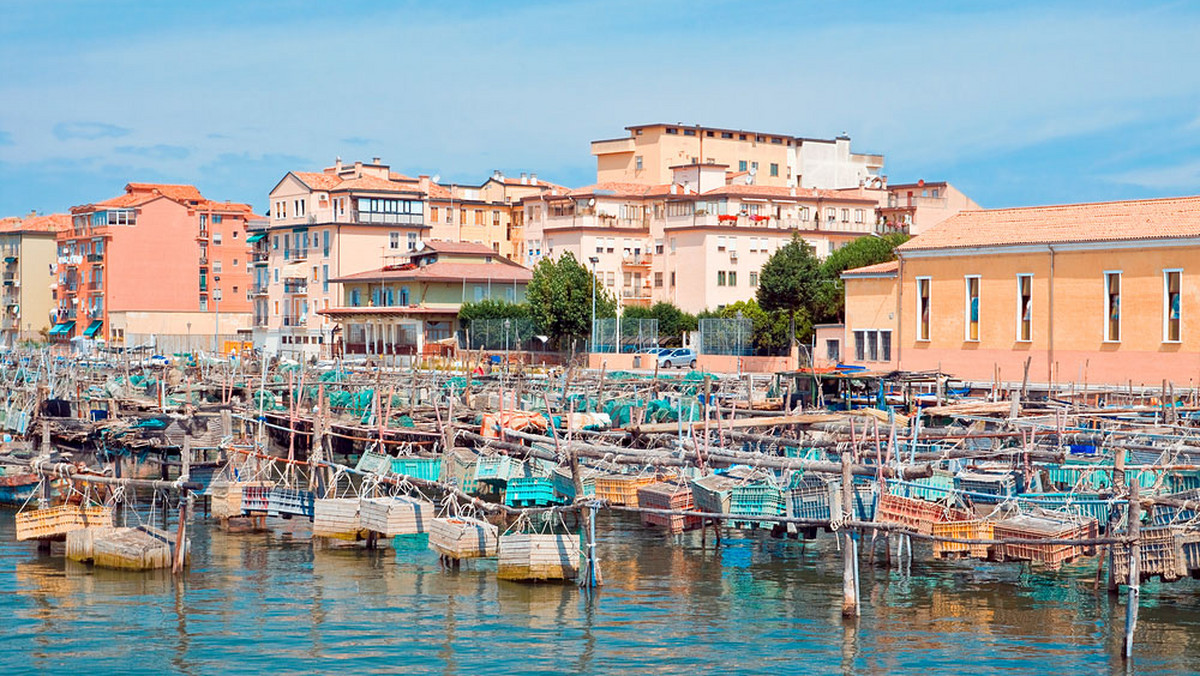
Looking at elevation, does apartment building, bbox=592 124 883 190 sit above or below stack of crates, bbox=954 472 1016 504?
above

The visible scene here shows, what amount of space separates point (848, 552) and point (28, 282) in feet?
397

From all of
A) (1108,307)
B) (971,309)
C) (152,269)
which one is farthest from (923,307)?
(152,269)

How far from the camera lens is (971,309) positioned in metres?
61.3

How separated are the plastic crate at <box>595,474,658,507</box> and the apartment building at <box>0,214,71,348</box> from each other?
10929 cm

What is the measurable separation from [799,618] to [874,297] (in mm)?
40896

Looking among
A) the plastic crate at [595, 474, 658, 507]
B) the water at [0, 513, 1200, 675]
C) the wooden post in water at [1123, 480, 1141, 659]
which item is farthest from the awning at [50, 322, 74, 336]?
the wooden post in water at [1123, 480, 1141, 659]

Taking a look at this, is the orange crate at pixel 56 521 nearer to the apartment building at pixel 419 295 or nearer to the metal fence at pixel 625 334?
the metal fence at pixel 625 334

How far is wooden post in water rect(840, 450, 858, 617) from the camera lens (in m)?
25.0

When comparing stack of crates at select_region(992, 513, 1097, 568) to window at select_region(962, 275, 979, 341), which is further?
window at select_region(962, 275, 979, 341)

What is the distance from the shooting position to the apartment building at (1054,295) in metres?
55.2

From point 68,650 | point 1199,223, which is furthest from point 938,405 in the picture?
point 68,650

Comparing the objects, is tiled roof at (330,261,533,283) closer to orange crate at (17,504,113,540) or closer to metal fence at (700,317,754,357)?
metal fence at (700,317,754,357)

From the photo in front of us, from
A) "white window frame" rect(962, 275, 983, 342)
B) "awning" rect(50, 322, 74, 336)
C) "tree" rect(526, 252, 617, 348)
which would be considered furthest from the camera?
"awning" rect(50, 322, 74, 336)

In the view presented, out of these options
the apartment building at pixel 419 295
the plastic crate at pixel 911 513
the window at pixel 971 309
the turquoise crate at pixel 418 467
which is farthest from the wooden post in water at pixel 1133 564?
the apartment building at pixel 419 295
